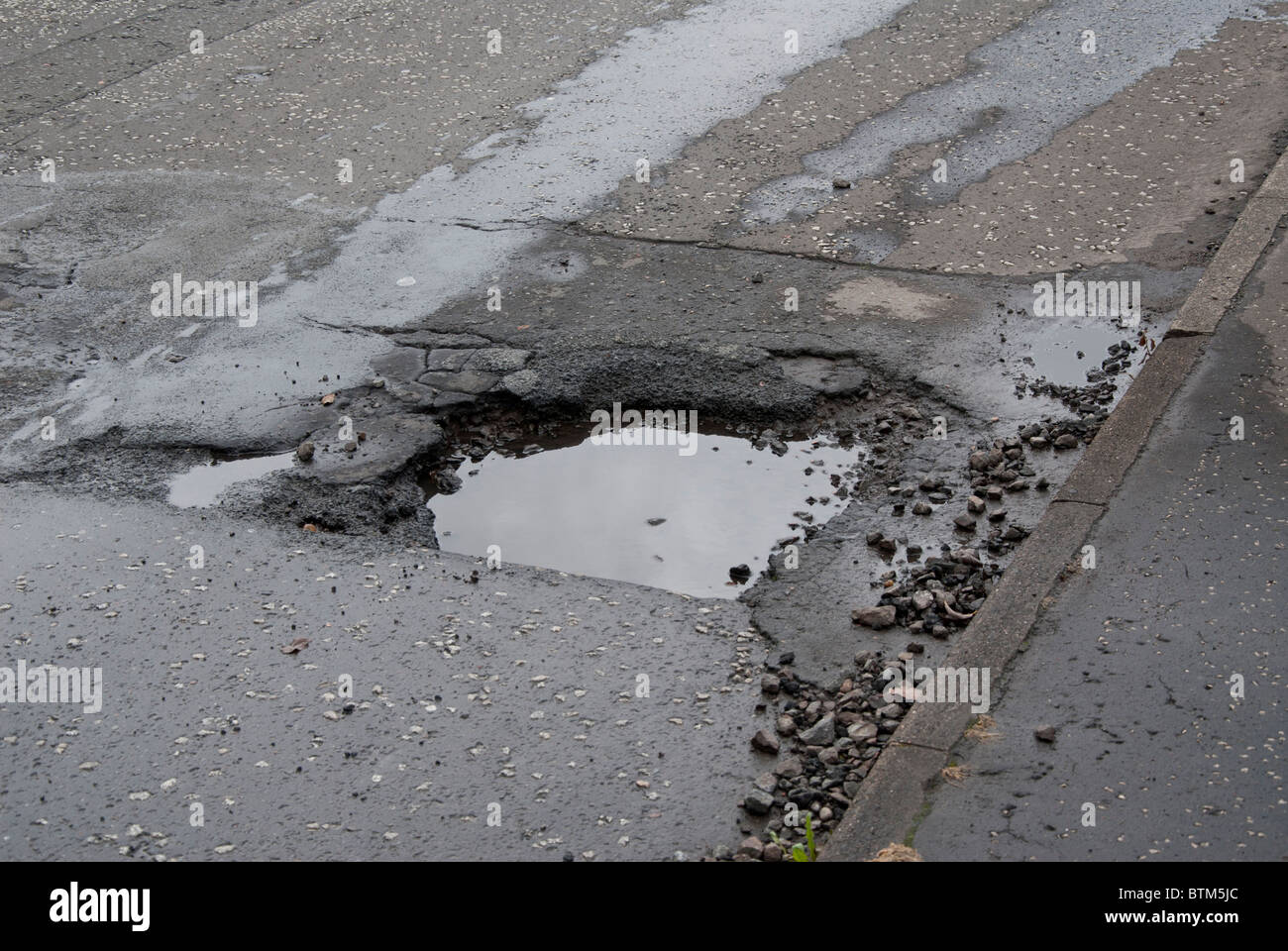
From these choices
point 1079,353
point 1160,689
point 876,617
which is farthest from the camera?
point 1079,353

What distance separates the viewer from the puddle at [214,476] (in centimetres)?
561

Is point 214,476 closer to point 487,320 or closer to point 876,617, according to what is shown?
point 487,320

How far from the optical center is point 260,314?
711 centimetres

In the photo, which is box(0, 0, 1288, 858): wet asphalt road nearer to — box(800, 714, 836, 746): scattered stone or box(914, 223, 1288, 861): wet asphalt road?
box(800, 714, 836, 746): scattered stone

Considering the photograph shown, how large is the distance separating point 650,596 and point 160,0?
10291 mm

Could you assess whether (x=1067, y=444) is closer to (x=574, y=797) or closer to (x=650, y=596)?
(x=650, y=596)

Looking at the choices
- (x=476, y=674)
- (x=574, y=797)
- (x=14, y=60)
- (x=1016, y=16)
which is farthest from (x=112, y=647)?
(x=1016, y=16)

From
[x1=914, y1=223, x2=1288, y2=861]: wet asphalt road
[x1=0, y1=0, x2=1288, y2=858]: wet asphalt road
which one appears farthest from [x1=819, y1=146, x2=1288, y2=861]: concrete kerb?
[x1=0, y1=0, x2=1288, y2=858]: wet asphalt road

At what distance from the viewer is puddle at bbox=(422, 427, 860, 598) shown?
17.4ft

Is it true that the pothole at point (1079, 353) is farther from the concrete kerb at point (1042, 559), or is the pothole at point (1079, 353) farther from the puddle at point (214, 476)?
the puddle at point (214, 476)

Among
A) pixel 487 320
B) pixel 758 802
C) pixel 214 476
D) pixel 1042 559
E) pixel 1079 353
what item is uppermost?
pixel 487 320

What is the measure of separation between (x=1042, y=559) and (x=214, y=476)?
3.57 m

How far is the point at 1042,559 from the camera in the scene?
4891 millimetres

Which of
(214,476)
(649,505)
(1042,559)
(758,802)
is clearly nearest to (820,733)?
(758,802)
